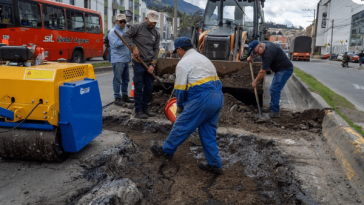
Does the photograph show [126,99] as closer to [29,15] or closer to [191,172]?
[191,172]

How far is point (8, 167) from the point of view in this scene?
3.18 m

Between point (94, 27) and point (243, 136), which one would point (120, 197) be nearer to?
point (243, 136)

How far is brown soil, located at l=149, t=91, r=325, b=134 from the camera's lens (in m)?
5.23

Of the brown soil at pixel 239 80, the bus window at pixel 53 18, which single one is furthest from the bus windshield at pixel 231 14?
the bus window at pixel 53 18

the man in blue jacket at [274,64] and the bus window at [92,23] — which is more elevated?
the bus window at [92,23]

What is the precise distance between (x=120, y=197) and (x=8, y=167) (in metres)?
1.43

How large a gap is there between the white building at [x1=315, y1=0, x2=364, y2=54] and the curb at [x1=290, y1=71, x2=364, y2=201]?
47857 mm

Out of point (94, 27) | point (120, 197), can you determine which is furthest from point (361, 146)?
point (94, 27)

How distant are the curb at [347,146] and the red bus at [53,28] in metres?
12.6

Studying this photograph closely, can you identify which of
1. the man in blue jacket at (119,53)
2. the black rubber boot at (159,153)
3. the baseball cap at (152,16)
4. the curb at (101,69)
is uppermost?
the baseball cap at (152,16)

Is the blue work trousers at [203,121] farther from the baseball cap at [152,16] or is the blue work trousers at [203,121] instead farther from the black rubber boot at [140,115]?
the baseball cap at [152,16]

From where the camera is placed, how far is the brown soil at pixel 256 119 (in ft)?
17.2

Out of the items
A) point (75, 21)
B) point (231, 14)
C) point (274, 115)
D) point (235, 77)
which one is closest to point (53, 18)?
point (75, 21)

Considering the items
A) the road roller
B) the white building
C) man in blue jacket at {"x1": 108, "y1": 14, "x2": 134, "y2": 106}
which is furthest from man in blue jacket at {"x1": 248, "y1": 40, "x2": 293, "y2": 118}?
the white building
